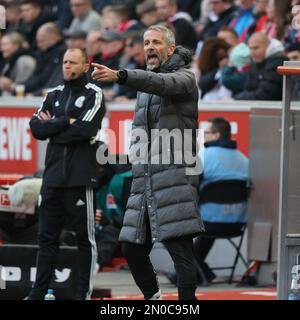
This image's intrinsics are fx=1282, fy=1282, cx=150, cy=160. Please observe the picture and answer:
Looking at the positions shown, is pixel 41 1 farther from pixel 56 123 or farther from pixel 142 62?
pixel 56 123

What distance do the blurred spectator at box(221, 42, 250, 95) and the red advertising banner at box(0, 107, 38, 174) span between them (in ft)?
8.42

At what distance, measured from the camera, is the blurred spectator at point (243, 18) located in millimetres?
17844

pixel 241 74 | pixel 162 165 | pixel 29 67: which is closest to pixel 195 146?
pixel 162 165

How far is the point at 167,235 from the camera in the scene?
9.59m

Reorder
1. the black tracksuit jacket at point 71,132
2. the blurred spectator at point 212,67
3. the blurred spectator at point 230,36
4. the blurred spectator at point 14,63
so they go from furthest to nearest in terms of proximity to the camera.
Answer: the blurred spectator at point 14,63 → the blurred spectator at point 230,36 → the blurred spectator at point 212,67 → the black tracksuit jacket at point 71,132

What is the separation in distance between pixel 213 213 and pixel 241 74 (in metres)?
2.65

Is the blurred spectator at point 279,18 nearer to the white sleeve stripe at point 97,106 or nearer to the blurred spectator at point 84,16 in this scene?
the blurred spectator at point 84,16

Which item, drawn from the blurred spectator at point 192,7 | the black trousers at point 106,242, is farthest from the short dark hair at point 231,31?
the black trousers at point 106,242

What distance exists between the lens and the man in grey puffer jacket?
9.65 metres

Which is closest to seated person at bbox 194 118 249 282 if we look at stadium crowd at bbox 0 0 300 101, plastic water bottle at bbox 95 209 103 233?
plastic water bottle at bbox 95 209 103 233

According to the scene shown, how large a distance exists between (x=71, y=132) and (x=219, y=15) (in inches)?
302

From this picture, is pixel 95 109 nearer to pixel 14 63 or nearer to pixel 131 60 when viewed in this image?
pixel 131 60

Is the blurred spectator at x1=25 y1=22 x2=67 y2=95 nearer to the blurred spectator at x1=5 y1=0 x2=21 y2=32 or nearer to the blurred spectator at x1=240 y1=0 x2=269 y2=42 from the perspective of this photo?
the blurred spectator at x1=240 y1=0 x2=269 y2=42

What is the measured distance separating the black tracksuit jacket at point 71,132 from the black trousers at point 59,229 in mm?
116
